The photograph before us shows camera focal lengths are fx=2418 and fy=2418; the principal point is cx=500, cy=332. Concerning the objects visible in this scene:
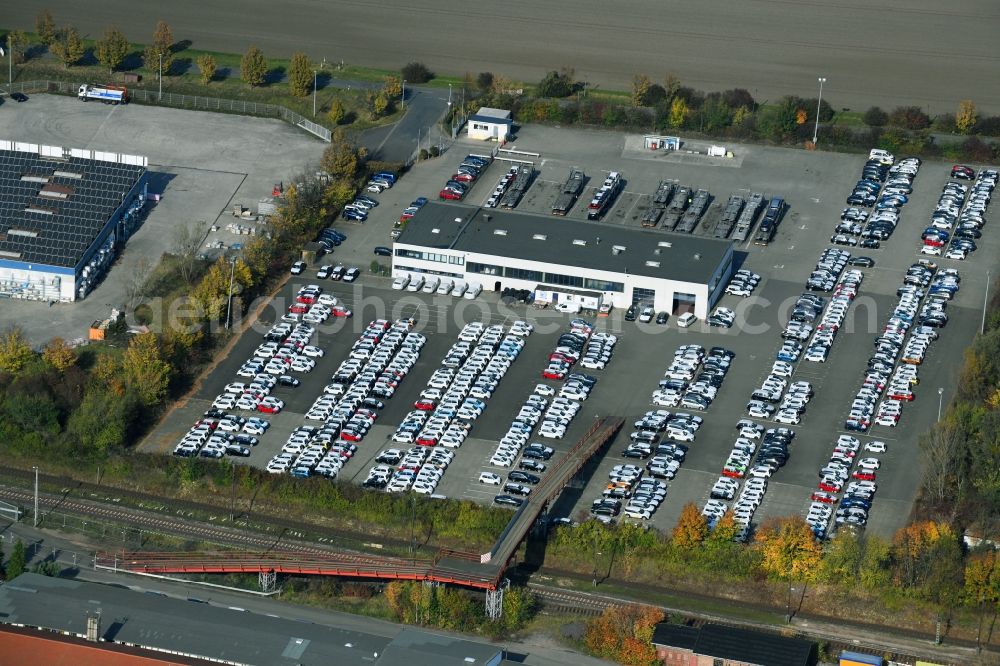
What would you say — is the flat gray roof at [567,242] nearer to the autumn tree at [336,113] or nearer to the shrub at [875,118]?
the autumn tree at [336,113]

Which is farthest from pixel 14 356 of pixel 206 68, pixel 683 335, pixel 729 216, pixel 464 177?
pixel 729 216

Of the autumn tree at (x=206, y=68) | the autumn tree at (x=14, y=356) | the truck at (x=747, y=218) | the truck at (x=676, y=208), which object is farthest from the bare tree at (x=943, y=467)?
the autumn tree at (x=206, y=68)

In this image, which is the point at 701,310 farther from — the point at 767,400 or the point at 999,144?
the point at 999,144

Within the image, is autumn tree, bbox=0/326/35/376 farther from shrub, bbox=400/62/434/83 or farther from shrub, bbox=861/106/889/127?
shrub, bbox=861/106/889/127

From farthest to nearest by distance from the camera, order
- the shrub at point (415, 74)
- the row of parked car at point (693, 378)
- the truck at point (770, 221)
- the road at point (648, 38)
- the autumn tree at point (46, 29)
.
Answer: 1. the autumn tree at point (46, 29)
2. the road at point (648, 38)
3. the shrub at point (415, 74)
4. the truck at point (770, 221)
5. the row of parked car at point (693, 378)

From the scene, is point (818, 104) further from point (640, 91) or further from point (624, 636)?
point (624, 636)

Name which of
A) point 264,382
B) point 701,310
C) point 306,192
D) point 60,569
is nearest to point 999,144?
point 701,310
